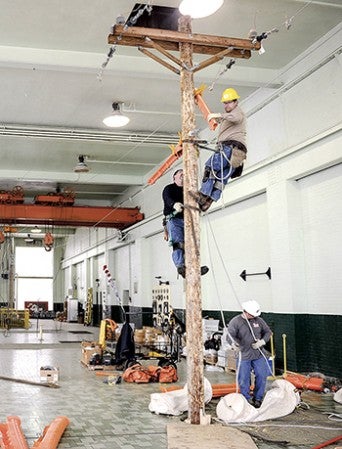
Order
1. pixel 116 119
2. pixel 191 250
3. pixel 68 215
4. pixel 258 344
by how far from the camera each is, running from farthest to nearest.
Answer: pixel 68 215 → pixel 116 119 → pixel 258 344 → pixel 191 250

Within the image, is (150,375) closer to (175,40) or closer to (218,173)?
(218,173)

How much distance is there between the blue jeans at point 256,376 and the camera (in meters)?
7.58

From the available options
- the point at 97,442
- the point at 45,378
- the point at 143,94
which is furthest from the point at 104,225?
the point at 97,442

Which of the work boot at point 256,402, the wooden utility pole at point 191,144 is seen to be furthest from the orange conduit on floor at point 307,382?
the wooden utility pole at point 191,144

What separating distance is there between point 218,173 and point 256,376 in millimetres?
3041

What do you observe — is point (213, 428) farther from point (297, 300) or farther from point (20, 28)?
point (20, 28)

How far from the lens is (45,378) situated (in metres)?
9.52

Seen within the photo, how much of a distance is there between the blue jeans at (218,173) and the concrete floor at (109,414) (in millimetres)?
2633

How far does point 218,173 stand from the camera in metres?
6.44

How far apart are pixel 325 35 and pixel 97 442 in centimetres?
718

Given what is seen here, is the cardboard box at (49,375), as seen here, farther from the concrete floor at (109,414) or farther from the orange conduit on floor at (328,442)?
the orange conduit on floor at (328,442)

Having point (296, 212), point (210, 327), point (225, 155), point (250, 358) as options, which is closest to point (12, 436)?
point (250, 358)

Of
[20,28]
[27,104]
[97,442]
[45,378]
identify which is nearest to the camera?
[97,442]

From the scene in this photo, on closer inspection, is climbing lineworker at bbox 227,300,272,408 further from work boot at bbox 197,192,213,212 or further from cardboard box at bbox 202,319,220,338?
cardboard box at bbox 202,319,220,338
